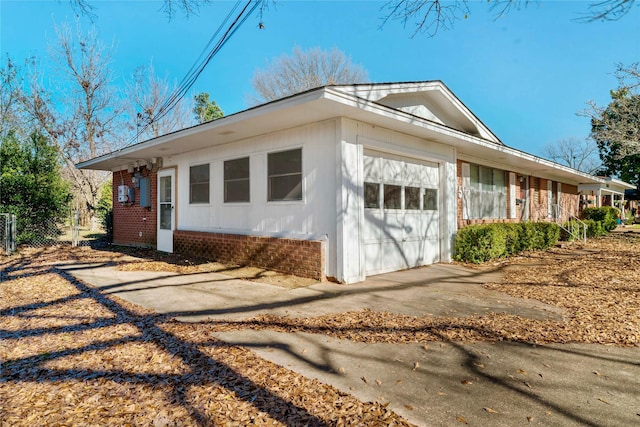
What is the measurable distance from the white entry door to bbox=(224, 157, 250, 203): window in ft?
8.77

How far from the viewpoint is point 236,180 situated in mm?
8523

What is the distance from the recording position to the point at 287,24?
6.95 meters

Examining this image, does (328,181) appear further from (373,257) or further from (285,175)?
(373,257)

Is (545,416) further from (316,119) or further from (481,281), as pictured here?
(316,119)

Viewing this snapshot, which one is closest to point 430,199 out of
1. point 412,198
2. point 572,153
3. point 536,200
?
A: point 412,198

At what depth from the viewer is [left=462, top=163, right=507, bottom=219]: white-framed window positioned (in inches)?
415

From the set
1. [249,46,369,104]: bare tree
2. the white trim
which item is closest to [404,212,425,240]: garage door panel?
the white trim

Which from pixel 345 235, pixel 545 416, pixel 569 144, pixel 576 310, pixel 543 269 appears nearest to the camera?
pixel 545 416

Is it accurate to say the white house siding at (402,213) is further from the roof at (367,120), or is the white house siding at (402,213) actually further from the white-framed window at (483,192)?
the white-framed window at (483,192)

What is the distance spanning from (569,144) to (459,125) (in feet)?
162

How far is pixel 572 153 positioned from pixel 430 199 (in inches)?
2019

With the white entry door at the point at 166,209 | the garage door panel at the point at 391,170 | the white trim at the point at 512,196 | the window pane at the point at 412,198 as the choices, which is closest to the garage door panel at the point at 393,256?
the window pane at the point at 412,198

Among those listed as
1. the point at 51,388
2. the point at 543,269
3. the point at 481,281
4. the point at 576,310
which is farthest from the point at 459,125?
the point at 51,388

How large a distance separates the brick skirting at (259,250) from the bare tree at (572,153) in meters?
52.8
